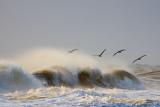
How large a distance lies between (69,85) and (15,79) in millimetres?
4465

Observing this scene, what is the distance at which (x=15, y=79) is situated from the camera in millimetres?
25953

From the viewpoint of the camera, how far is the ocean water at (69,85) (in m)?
16.3

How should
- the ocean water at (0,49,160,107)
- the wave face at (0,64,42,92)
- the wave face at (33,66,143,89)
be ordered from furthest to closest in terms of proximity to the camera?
the wave face at (33,66,143,89), the wave face at (0,64,42,92), the ocean water at (0,49,160,107)

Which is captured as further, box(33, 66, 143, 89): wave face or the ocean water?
box(33, 66, 143, 89): wave face

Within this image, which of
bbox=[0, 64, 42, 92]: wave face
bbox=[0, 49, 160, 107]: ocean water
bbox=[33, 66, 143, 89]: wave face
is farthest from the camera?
bbox=[33, 66, 143, 89]: wave face

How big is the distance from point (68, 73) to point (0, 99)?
1460 centimetres

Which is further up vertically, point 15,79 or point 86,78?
point 86,78

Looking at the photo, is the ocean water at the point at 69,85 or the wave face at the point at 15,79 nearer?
the ocean water at the point at 69,85

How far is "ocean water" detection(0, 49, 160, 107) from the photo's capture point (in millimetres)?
16281

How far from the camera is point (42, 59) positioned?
36969 millimetres

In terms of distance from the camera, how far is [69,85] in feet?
95.2

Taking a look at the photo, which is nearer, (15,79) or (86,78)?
(15,79)

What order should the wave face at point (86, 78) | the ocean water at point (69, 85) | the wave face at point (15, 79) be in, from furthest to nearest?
the wave face at point (86, 78), the wave face at point (15, 79), the ocean water at point (69, 85)

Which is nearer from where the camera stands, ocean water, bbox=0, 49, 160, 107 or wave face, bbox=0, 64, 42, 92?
ocean water, bbox=0, 49, 160, 107
